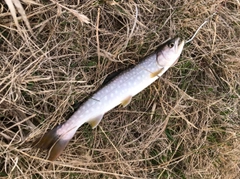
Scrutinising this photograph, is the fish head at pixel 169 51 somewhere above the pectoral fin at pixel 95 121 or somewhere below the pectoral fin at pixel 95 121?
above

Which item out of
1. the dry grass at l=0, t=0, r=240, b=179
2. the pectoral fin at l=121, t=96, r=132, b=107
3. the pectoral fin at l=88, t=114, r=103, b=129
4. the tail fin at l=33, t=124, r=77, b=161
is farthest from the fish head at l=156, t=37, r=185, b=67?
the tail fin at l=33, t=124, r=77, b=161

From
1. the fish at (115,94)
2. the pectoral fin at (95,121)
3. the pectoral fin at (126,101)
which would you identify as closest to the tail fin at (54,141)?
the fish at (115,94)

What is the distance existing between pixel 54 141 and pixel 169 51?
0.94 metres

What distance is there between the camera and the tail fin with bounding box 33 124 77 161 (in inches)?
74.7

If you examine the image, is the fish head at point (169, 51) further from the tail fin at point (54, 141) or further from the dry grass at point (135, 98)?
the tail fin at point (54, 141)

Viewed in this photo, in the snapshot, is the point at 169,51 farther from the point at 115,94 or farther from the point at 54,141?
the point at 54,141

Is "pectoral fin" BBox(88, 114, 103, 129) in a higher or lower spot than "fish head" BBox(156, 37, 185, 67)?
lower

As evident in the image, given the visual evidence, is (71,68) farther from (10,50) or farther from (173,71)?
(173,71)

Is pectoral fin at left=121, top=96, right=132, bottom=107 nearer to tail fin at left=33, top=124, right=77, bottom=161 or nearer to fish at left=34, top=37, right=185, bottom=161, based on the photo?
fish at left=34, top=37, right=185, bottom=161

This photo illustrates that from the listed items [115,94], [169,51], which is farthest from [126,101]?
[169,51]

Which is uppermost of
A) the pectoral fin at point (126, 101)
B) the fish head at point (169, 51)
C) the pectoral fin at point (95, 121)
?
the fish head at point (169, 51)

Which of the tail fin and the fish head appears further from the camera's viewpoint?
the fish head

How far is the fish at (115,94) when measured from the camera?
191 cm

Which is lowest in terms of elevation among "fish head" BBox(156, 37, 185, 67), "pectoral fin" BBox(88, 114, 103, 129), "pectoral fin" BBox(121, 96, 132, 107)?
"pectoral fin" BBox(88, 114, 103, 129)
